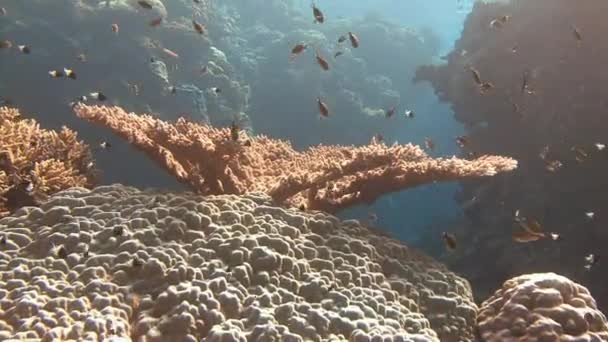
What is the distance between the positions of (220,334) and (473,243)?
10745 millimetres

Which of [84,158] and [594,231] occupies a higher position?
→ [594,231]

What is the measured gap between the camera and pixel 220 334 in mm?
3291

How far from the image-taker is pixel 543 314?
3.86 m

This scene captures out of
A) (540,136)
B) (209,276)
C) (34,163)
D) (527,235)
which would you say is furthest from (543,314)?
(540,136)

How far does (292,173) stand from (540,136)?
827cm

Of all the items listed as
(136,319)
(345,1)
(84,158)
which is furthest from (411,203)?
(345,1)

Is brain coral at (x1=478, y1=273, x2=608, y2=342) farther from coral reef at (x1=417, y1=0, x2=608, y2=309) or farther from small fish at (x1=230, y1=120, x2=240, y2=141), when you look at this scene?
coral reef at (x1=417, y1=0, x2=608, y2=309)

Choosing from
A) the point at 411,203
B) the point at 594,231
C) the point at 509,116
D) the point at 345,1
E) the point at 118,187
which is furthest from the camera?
the point at 345,1

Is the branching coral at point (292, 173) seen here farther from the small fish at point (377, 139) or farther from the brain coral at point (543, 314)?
the brain coral at point (543, 314)

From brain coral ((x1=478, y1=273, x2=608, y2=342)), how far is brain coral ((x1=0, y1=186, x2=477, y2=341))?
223 millimetres

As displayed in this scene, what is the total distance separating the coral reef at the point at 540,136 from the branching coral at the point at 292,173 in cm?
471

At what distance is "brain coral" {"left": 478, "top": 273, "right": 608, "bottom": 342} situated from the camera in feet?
12.4

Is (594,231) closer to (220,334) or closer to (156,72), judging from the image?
(220,334)

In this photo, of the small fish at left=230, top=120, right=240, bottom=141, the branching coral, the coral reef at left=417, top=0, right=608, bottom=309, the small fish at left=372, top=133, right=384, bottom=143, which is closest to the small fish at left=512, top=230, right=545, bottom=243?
the branching coral
